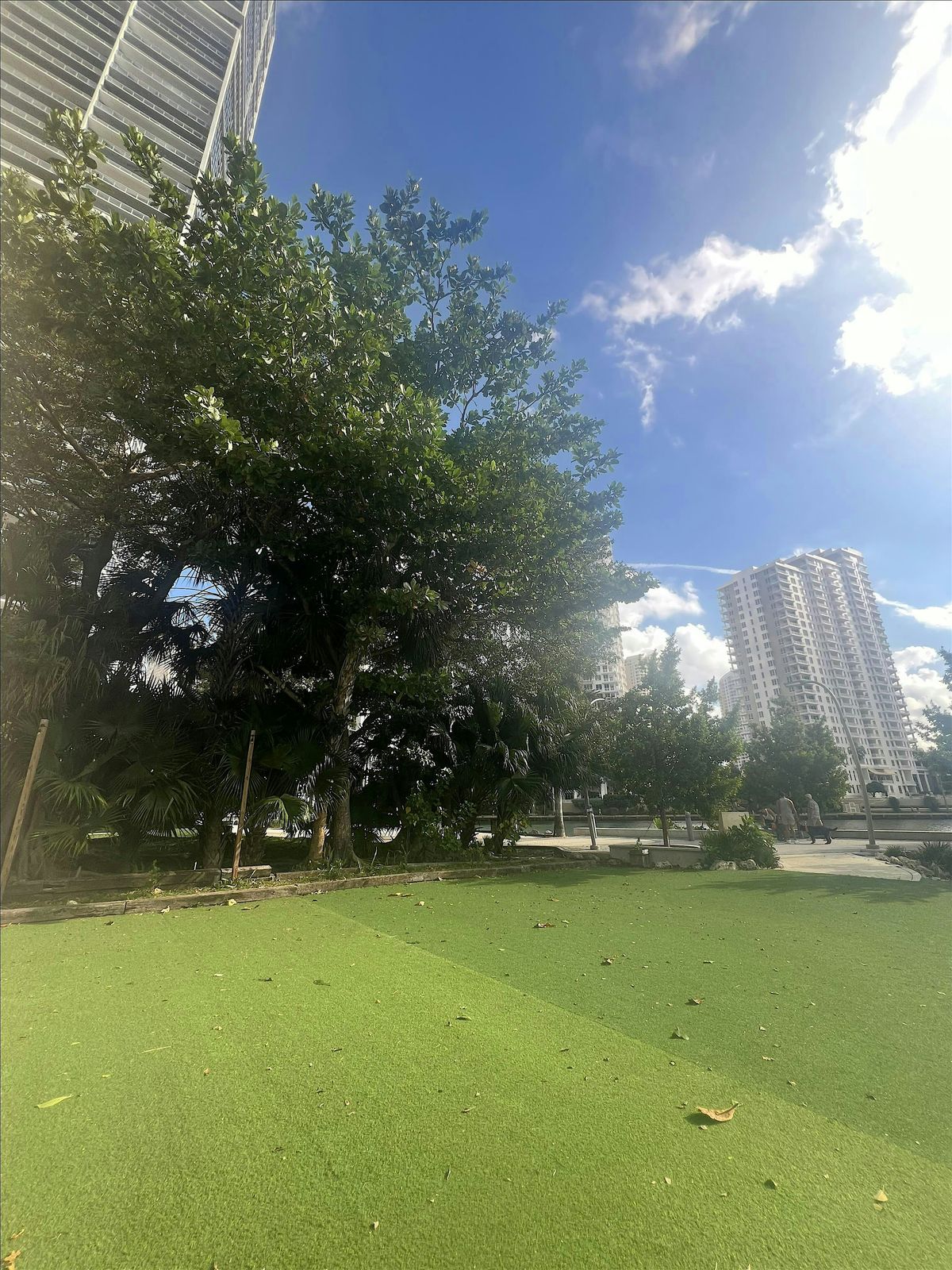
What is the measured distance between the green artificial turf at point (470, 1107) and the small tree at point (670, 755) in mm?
10238

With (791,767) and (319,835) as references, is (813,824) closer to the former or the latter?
(791,767)

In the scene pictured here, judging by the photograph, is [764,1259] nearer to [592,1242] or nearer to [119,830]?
[592,1242]

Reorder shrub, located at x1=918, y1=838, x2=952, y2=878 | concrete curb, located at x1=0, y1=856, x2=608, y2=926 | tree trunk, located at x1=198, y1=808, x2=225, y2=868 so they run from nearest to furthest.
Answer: concrete curb, located at x1=0, y1=856, x2=608, y2=926 → tree trunk, located at x1=198, y1=808, x2=225, y2=868 → shrub, located at x1=918, y1=838, x2=952, y2=878

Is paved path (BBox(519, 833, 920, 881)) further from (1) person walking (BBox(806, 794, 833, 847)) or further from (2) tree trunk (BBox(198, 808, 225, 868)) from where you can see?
(2) tree trunk (BBox(198, 808, 225, 868))

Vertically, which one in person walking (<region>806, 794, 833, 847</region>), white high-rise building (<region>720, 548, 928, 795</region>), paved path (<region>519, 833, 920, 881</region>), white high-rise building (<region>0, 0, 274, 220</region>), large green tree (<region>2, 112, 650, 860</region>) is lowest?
paved path (<region>519, 833, 920, 881</region>)

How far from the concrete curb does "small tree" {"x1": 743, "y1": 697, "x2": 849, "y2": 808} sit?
89.4ft

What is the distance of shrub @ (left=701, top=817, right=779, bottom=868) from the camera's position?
12.4m

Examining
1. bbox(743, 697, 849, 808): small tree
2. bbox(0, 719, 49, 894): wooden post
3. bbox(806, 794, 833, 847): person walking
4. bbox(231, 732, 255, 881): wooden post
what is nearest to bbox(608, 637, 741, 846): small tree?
bbox(231, 732, 255, 881): wooden post

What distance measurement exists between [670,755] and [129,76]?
7963 cm

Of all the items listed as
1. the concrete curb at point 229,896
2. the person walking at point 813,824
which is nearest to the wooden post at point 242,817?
the concrete curb at point 229,896

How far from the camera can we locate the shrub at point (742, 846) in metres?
12.4

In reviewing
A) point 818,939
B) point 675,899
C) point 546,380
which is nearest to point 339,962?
point 818,939

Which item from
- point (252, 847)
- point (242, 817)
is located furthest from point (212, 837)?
point (242, 817)

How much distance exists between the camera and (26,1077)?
255cm
